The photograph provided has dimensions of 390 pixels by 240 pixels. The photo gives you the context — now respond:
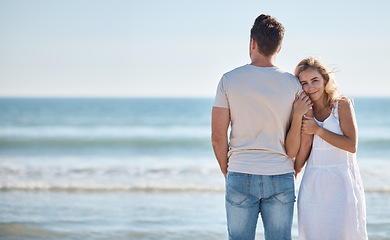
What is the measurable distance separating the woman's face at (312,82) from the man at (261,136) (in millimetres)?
215

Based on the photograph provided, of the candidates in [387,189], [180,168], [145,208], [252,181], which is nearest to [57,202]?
[145,208]

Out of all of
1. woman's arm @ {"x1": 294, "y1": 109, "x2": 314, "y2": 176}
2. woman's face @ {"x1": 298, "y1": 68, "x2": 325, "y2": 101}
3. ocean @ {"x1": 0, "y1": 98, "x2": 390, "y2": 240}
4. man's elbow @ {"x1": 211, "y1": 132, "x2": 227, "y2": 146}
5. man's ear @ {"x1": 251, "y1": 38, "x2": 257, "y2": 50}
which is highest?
man's ear @ {"x1": 251, "y1": 38, "x2": 257, "y2": 50}

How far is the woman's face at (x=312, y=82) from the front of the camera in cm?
282

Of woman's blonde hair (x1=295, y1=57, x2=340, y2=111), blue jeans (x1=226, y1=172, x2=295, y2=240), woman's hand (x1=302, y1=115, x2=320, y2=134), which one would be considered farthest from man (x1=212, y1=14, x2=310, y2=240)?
woman's blonde hair (x1=295, y1=57, x2=340, y2=111)

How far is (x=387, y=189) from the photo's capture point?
7.27m

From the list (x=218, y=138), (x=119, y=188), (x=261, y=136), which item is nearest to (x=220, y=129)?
(x=218, y=138)

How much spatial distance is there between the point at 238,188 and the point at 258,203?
0.55 ft

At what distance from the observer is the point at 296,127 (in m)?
2.63

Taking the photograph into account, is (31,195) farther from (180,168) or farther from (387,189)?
(387,189)

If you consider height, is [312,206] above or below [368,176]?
above

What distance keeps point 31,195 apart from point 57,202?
0.79 m

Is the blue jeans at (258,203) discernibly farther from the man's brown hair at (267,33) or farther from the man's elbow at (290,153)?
the man's brown hair at (267,33)

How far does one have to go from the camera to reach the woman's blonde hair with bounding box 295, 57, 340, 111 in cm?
285

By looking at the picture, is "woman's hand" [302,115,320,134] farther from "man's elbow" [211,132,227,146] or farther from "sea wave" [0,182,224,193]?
"sea wave" [0,182,224,193]
